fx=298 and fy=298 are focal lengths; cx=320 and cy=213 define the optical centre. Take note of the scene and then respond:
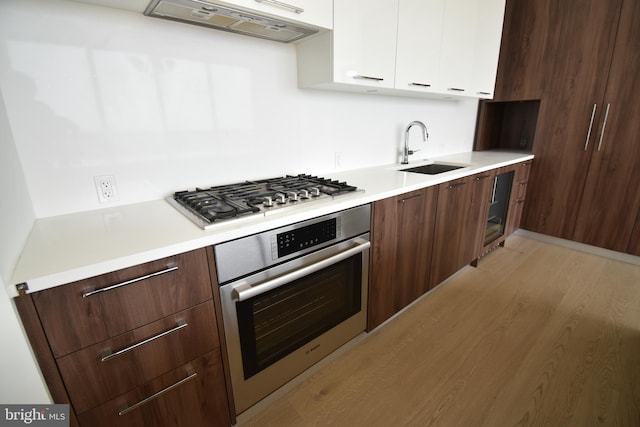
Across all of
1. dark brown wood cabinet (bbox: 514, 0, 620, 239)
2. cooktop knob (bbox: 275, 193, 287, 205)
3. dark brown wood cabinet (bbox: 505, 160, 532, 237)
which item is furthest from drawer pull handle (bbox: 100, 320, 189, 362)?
dark brown wood cabinet (bbox: 514, 0, 620, 239)

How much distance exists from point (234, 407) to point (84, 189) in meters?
1.07

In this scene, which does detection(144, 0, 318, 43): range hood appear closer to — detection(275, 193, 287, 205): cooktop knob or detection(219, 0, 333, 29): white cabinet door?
detection(219, 0, 333, 29): white cabinet door

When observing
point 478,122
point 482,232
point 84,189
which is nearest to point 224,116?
point 84,189

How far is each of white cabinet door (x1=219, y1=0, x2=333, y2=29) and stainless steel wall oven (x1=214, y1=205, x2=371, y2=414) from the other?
2.76 ft

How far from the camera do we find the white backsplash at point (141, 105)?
106cm

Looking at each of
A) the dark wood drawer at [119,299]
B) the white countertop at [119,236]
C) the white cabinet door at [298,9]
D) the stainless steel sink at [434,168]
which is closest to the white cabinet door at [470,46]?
the stainless steel sink at [434,168]

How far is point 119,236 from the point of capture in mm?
957

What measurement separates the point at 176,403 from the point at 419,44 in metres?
2.15

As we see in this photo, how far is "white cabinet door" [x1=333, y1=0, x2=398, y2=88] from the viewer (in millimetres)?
1419

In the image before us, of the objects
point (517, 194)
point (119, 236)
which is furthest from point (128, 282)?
point (517, 194)

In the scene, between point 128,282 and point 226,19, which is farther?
point 226,19

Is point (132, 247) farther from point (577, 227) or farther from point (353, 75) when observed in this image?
point (577, 227)

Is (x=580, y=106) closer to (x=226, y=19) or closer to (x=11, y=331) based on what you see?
(x=226, y=19)

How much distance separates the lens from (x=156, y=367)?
3.13 ft
